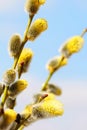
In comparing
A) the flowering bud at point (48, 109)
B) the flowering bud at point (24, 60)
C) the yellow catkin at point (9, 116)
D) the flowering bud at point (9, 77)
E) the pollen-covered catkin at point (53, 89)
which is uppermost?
the flowering bud at point (9, 77)

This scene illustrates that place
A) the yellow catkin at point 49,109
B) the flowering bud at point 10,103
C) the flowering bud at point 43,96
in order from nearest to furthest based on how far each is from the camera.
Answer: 1. the yellow catkin at point 49,109
2. the flowering bud at point 43,96
3. the flowering bud at point 10,103

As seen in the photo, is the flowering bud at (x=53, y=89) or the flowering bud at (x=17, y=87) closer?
the flowering bud at (x=17, y=87)

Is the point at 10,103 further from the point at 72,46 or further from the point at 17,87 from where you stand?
the point at 72,46

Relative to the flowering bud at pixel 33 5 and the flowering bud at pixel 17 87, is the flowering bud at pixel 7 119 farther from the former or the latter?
the flowering bud at pixel 33 5

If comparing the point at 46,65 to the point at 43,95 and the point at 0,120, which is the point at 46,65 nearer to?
the point at 43,95

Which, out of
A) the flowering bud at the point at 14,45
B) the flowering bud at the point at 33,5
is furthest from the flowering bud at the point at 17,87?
the flowering bud at the point at 33,5

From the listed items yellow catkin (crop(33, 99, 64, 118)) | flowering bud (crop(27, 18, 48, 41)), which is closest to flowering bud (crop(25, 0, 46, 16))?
flowering bud (crop(27, 18, 48, 41))

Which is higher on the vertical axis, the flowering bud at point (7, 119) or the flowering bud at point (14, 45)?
the flowering bud at point (14, 45)

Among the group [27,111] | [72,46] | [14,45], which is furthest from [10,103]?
[72,46]
